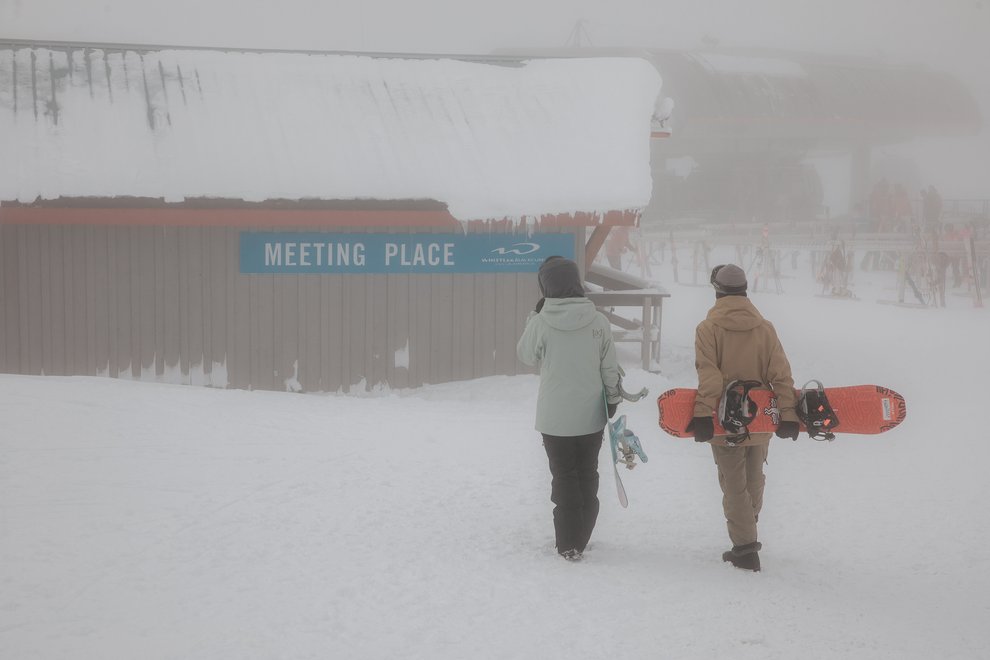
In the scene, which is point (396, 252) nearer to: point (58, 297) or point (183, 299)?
point (183, 299)

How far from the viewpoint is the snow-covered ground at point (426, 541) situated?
4.74m

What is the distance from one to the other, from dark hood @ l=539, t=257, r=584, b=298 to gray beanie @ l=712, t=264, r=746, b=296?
0.74 meters

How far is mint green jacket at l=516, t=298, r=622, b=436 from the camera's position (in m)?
5.76

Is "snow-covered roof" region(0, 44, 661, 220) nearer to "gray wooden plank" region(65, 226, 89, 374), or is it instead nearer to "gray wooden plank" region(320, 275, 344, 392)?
"gray wooden plank" region(65, 226, 89, 374)

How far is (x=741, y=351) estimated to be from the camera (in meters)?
5.58

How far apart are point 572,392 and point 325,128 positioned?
27.4 feet

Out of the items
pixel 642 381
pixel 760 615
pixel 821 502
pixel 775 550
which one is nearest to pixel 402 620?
pixel 760 615

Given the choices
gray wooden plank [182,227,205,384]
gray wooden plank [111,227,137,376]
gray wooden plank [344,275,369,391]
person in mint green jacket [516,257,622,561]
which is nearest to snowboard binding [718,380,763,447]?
person in mint green jacket [516,257,622,561]

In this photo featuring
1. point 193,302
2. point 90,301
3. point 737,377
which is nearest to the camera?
point 737,377

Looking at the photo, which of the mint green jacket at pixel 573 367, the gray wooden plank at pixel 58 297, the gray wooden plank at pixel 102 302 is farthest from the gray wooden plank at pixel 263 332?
the mint green jacket at pixel 573 367

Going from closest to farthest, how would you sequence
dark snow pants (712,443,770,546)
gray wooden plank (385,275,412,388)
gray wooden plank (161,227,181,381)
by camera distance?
dark snow pants (712,443,770,546) < gray wooden plank (161,227,181,381) < gray wooden plank (385,275,412,388)

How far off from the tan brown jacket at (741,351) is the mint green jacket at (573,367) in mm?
513

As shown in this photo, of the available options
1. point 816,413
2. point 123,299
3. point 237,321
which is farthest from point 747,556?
point 123,299

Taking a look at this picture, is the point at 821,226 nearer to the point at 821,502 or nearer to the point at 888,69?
the point at 888,69
